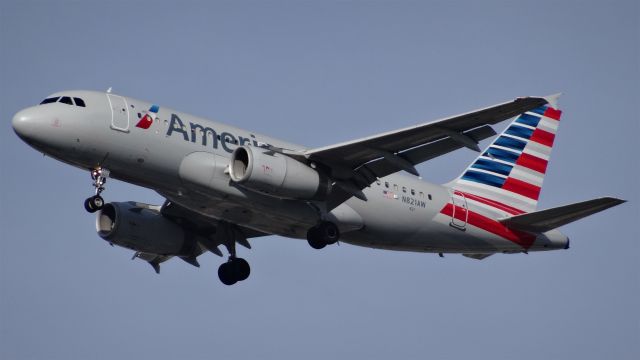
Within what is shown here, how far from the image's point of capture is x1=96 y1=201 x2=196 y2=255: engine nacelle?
4119cm

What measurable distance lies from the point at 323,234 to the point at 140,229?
316 inches

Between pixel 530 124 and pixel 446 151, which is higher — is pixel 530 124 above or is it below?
above

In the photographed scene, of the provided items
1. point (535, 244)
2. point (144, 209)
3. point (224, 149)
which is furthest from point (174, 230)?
point (535, 244)

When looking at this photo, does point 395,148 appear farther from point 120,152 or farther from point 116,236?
point 116,236

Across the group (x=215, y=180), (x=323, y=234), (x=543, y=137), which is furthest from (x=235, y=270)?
(x=543, y=137)

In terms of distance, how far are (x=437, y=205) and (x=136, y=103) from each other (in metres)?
11.8

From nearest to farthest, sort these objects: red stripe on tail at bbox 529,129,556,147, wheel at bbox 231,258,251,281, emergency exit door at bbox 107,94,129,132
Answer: emergency exit door at bbox 107,94,129,132 < wheel at bbox 231,258,251,281 < red stripe on tail at bbox 529,129,556,147

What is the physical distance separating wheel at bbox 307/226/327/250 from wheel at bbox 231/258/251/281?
18.2ft

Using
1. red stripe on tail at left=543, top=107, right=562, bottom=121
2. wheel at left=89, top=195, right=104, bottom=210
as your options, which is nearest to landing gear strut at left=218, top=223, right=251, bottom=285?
wheel at left=89, top=195, right=104, bottom=210

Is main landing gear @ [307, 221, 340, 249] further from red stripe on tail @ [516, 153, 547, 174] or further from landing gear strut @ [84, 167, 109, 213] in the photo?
red stripe on tail @ [516, 153, 547, 174]

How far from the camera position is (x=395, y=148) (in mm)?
36156

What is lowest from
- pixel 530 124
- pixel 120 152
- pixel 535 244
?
pixel 535 244

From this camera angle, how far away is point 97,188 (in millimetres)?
35531

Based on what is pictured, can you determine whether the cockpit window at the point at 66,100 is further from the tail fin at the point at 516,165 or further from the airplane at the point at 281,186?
the tail fin at the point at 516,165
